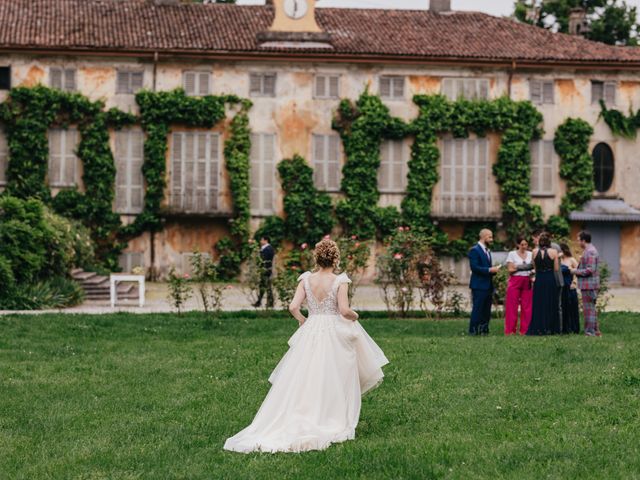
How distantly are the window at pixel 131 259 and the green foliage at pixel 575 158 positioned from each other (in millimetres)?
12676

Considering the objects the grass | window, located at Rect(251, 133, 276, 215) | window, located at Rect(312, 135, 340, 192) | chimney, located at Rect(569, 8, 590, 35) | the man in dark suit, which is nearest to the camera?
the grass

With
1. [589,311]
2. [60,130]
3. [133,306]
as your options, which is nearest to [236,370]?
[589,311]

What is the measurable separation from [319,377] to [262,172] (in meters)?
26.6

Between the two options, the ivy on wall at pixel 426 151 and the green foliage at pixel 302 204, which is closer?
the green foliage at pixel 302 204

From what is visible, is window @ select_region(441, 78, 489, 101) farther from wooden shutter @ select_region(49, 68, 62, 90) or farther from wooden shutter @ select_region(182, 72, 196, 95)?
wooden shutter @ select_region(49, 68, 62, 90)

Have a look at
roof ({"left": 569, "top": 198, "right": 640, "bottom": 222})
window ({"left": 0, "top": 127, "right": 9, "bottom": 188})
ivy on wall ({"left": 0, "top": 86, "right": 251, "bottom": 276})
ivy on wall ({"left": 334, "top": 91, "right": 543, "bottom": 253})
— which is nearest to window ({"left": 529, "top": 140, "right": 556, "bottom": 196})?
ivy on wall ({"left": 334, "top": 91, "right": 543, "bottom": 253})

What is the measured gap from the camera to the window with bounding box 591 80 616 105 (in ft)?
125

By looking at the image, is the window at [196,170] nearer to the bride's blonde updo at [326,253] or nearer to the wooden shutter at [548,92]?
the wooden shutter at [548,92]

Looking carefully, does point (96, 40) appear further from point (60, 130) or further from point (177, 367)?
point (177, 367)

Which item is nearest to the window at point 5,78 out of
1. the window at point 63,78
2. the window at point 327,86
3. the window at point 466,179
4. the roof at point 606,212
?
the window at point 63,78

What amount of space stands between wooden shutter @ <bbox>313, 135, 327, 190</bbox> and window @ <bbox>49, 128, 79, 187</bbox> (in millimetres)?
6923

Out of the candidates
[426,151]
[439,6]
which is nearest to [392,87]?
[426,151]

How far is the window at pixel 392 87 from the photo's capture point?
122ft

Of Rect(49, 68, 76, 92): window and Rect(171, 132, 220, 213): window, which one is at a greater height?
Rect(49, 68, 76, 92): window
